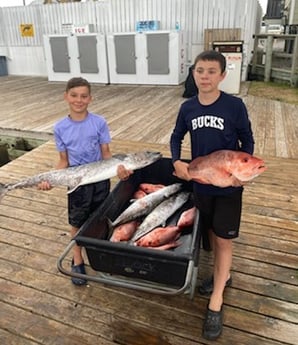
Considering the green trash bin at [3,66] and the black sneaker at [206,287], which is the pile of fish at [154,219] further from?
the green trash bin at [3,66]

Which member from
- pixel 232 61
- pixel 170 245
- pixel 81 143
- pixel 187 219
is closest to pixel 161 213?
pixel 187 219

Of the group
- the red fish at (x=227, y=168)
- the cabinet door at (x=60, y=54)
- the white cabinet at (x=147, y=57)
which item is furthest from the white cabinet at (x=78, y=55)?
Answer: the red fish at (x=227, y=168)

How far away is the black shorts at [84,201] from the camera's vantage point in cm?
223

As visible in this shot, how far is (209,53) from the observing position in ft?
5.59

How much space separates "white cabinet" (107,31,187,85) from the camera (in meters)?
9.27

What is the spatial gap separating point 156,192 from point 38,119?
4.90 metres

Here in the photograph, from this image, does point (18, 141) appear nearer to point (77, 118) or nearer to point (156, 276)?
point (77, 118)

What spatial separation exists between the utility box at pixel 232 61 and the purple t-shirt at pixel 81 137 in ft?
20.2

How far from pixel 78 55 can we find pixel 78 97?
9193 millimetres

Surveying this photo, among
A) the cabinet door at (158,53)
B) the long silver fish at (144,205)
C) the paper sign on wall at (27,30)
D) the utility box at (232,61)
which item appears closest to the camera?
the long silver fish at (144,205)

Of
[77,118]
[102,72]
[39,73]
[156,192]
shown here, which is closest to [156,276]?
[156,192]

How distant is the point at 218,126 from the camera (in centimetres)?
175

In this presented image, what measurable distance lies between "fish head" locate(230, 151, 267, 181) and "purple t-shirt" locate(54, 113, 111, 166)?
956 mm

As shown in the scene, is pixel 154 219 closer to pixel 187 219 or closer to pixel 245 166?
pixel 187 219
